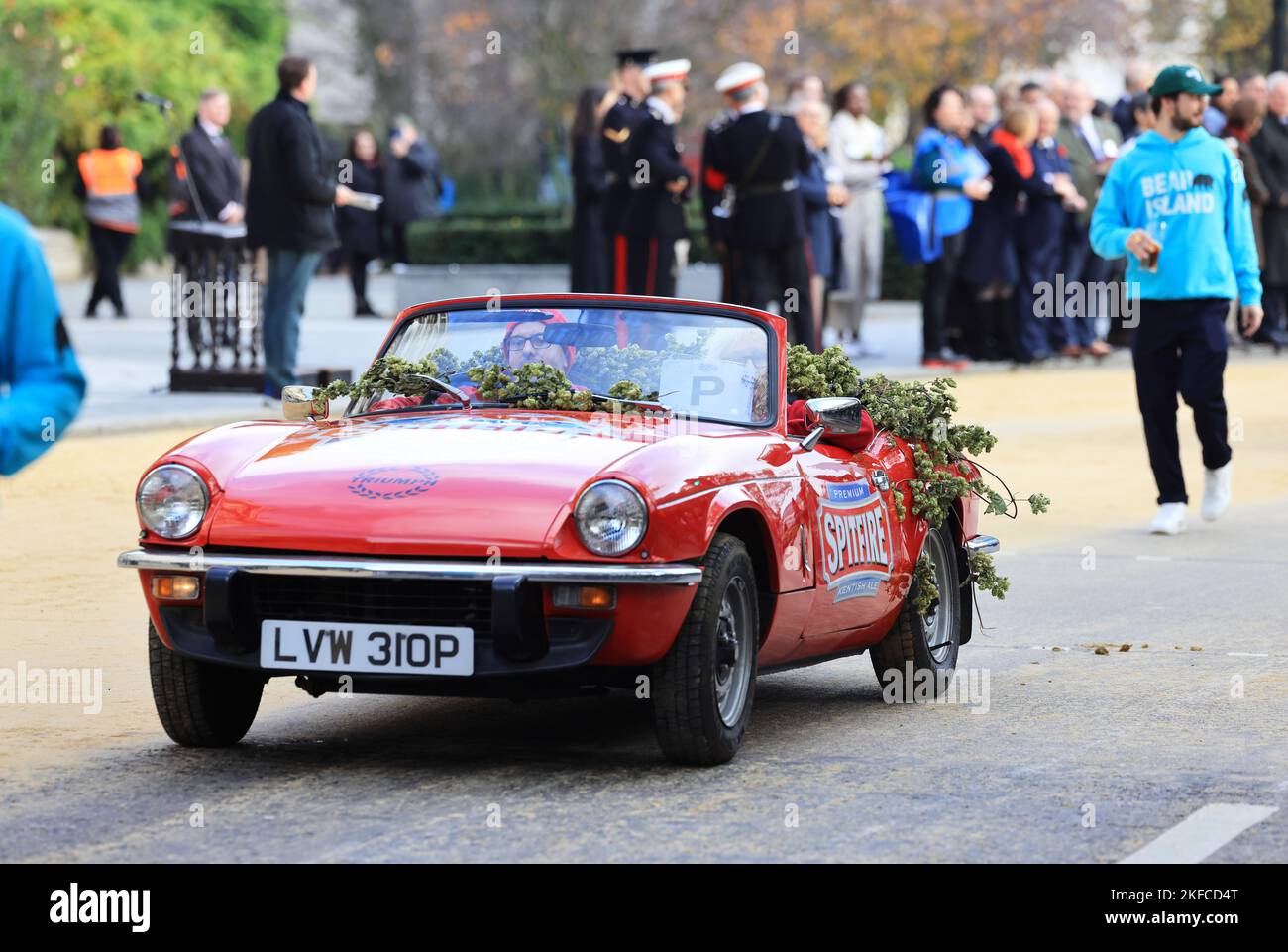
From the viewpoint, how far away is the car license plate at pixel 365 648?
6277mm

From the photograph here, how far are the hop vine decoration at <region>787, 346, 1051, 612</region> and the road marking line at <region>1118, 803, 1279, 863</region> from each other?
1.84 m

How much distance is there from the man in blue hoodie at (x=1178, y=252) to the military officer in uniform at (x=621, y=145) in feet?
25.6

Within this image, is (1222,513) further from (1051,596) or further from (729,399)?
(729,399)

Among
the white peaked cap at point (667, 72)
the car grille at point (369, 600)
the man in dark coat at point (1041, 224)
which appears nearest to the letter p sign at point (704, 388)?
the car grille at point (369, 600)

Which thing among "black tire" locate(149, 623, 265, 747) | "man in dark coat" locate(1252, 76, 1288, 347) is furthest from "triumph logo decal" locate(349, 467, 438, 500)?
"man in dark coat" locate(1252, 76, 1288, 347)

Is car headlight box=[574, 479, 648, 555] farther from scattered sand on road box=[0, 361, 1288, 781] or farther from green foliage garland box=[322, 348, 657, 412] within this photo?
scattered sand on road box=[0, 361, 1288, 781]

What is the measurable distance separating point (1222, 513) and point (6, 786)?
771 cm

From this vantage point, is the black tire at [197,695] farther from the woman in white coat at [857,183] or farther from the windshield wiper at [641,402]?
the woman in white coat at [857,183]

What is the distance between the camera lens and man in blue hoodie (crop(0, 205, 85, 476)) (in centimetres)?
468

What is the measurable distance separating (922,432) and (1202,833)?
2.43 metres

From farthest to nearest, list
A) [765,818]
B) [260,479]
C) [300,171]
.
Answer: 1. [300,171]
2. [260,479]
3. [765,818]

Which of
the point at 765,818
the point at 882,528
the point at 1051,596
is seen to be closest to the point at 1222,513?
the point at 1051,596

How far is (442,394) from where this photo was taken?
7.47m

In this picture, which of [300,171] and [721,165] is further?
[721,165]
